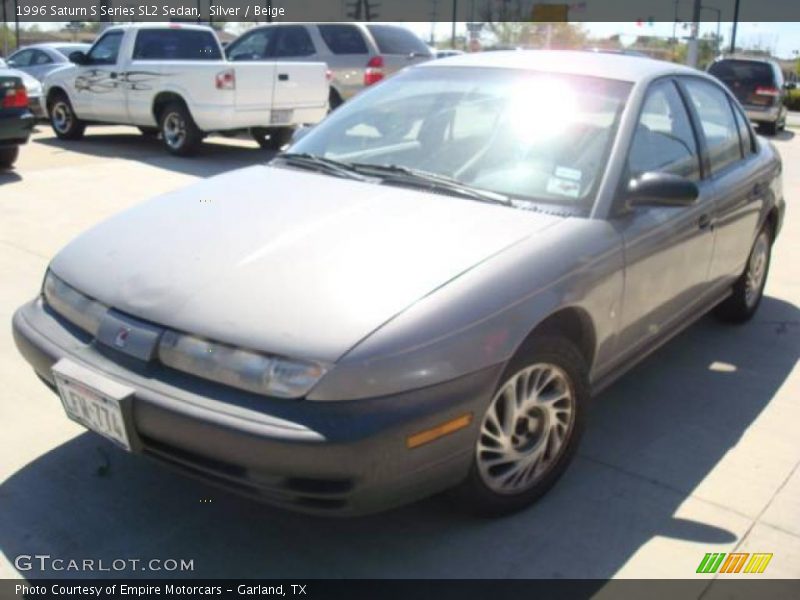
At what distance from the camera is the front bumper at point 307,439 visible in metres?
2.29

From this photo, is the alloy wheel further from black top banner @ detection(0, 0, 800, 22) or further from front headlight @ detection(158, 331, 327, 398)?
black top banner @ detection(0, 0, 800, 22)

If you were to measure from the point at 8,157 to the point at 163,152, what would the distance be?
2.36 meters

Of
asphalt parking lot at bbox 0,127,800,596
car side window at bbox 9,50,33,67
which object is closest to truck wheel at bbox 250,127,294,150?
car side window at bbox 9,50,33,67

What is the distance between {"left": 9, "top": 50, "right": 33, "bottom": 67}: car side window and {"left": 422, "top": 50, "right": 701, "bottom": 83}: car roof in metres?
14.2

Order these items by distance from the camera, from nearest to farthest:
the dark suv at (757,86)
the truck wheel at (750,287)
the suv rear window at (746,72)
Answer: the truck wheel at (750,287) → the dark suv at (757,86) → the suv rear window at (746,72)

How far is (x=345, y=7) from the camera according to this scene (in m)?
39.9

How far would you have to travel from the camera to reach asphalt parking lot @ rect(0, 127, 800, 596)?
271cm

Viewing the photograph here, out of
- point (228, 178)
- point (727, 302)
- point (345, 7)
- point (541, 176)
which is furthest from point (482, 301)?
point (345, 7)

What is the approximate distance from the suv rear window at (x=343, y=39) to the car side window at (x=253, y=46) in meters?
0.85

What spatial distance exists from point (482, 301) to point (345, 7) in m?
40.0

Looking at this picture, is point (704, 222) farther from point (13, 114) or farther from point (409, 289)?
point (13, 114)

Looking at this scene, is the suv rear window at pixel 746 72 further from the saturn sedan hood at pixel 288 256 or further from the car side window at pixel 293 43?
the saturn sedan hood at pixel 288 256

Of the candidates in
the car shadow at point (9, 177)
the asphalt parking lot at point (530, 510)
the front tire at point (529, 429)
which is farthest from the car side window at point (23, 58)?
the front tire at point (529, 429)

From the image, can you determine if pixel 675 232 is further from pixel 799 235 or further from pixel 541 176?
pixel 799 235
